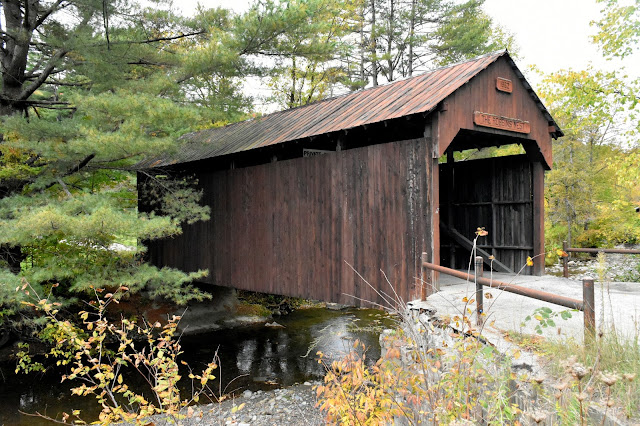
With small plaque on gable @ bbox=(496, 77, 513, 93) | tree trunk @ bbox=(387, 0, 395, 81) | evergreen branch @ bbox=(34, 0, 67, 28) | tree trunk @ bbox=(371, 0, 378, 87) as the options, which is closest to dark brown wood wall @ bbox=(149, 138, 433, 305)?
small plaque on gable @ bbox=(496, 77, 513, 93)

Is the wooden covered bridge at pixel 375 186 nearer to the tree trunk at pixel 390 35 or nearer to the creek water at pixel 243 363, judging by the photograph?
the creek water at pixel 243 363

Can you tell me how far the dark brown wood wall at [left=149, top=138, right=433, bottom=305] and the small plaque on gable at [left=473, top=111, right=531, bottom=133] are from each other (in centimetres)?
92

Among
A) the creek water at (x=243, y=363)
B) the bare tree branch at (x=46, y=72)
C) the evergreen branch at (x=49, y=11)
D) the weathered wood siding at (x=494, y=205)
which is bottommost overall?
the creek water at (x=243, y=363)

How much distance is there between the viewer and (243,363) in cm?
968

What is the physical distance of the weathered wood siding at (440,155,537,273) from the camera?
7.78 m

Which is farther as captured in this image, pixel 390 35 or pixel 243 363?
pixel 390 35

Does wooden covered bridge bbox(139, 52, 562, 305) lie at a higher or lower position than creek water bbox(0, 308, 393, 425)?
higher

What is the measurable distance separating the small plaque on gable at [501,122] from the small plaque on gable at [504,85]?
39 centimetres

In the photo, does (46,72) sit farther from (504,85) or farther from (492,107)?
(504,85)

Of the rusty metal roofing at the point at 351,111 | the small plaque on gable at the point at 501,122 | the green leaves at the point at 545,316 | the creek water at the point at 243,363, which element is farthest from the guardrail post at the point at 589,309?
the small plaque on gable at the point at 501,122

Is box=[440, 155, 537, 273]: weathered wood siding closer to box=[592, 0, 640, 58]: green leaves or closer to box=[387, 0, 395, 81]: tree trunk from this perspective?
box=[592, 0, 640, 58]: green leaves

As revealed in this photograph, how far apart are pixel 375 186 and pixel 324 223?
1.18 m

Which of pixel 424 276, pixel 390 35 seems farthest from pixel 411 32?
pixel 424 276

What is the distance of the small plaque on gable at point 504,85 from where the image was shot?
6.64 m
